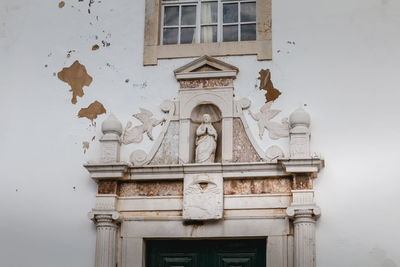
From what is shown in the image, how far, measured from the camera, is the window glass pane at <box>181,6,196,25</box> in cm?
1027

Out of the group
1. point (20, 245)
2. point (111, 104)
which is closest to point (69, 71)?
point (111, 104)

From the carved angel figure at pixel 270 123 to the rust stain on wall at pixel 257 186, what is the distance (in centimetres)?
51

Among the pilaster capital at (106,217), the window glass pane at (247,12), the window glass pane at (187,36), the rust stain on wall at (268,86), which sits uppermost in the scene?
the window glass pane at (247,12)

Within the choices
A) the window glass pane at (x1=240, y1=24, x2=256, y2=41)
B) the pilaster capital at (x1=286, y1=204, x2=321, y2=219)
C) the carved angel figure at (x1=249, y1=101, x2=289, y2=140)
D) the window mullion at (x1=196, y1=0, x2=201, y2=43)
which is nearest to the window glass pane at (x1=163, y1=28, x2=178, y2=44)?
the window mullion at (x1=196, y1=0, x2=201, y2=43)

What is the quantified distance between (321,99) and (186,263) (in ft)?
8.01

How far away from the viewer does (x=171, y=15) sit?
1035 cm

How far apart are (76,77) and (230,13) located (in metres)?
2.06

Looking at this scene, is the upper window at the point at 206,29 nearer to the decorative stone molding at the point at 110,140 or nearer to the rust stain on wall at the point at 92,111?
the rust stain on wall at the point at 92,111

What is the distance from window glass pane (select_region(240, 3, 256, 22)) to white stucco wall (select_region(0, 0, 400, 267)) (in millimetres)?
332

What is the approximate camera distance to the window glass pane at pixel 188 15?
10273mm

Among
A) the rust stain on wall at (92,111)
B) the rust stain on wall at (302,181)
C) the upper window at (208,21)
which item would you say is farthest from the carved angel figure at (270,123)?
the rust stain on wall at (92,111)

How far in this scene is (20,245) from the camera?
381 inches

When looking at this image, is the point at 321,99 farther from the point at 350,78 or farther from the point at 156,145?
the point at 156,145

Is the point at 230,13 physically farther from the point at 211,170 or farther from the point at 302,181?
the point at 302,181
